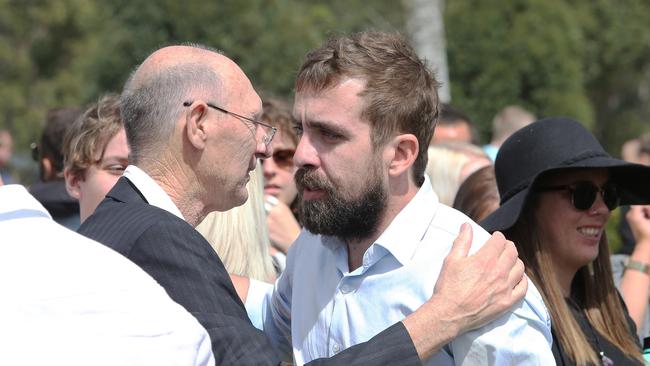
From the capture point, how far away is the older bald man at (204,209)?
2.62 metres

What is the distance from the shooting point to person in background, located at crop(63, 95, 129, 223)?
178 inches

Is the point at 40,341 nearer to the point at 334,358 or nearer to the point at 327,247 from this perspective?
the point at 334,358

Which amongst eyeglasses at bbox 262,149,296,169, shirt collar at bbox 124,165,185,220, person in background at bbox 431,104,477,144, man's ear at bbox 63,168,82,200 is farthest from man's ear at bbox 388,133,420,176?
person in background at bbox 431,104,477,144

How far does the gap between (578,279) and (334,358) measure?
1.53 meters

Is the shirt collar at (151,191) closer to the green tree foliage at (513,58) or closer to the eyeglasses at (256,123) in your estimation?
the eyeglasses at (256,123)

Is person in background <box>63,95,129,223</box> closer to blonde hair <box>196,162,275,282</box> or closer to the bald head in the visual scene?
blonde hair <box>196,162,275,282</box>

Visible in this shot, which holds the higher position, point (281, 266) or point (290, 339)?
point (290, 339)

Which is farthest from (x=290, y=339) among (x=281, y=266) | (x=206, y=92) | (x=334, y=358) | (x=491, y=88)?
(x=491, y=88)

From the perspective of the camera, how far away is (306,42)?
1723 cm

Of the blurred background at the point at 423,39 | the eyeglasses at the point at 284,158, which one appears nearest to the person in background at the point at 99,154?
the eyeglasses at the point at 284,158

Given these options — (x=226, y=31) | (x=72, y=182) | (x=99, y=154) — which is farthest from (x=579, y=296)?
(x=226, y=31)

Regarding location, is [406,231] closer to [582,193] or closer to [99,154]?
[582,193]

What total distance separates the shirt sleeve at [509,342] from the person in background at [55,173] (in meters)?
3.14

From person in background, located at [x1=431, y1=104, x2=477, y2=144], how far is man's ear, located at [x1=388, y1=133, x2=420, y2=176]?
15.3 feet
